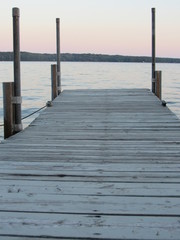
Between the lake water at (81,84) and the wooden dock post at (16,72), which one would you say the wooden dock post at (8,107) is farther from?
the lake water at (81,84)

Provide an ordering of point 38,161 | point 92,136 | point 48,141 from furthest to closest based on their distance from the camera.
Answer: point 92,136 < point 48,141 < point 38,161

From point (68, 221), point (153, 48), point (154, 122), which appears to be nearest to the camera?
point (68, 221)

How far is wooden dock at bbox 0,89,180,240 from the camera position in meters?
2.88

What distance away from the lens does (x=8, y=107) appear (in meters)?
6.61

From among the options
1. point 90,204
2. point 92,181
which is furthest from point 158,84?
point 90,204

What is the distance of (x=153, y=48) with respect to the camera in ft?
40.4

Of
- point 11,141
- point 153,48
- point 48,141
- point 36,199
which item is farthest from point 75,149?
point 153,48

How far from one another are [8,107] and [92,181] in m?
3.08

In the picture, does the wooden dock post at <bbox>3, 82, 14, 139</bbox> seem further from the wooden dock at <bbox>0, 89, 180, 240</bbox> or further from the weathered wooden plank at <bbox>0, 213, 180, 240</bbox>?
the weathered wooden plank at <bbox>0, 213, 180, 240</bbox>

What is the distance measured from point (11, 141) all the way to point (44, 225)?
320cm

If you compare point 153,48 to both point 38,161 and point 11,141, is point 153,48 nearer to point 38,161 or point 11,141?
point 11,141

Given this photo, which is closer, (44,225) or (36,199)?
(44,225)

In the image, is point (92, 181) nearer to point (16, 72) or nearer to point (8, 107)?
point (8, 107)

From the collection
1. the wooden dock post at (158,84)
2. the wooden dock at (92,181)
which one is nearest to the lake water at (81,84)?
the wooden dock post at (158,84)
